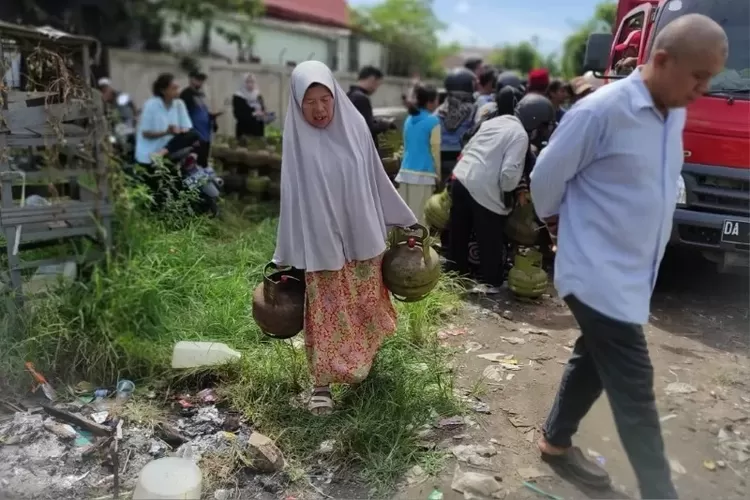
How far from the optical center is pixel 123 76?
1406 centimetres

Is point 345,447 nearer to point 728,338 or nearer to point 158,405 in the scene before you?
point 158,405

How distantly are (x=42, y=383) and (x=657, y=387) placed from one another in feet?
11.7

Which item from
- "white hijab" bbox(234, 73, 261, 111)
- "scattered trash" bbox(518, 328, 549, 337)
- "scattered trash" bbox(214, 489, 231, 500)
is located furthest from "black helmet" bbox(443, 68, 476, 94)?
"scattered trash" bbox(214, 489, 231, 500)

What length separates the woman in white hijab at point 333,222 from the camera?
10.6 ft

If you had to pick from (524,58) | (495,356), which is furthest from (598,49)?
(524,58)

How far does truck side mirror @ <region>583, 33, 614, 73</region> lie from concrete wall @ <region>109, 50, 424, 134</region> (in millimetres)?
7866

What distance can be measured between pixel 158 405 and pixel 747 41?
475 cm

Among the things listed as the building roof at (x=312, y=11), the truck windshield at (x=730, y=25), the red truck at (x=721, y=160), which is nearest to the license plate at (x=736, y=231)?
the red truck at (x=721, y=160)

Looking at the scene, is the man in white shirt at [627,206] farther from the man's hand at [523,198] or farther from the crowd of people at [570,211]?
the man's hand at [523,198]

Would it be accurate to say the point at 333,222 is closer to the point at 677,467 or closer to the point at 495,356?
the point at 495,356

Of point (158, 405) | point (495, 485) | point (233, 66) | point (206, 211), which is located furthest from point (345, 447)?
point (233, 66)

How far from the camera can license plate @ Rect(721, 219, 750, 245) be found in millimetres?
4566

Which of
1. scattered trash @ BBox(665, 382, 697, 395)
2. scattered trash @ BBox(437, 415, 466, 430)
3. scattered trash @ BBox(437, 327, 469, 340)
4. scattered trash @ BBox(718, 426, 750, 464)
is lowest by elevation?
scattered trash @ BBox(437, 415, 466, 430)

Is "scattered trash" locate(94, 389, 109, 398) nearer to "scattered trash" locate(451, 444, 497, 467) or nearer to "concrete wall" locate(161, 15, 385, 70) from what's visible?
"scattered trash" locate(451, 444, 497, 467)
